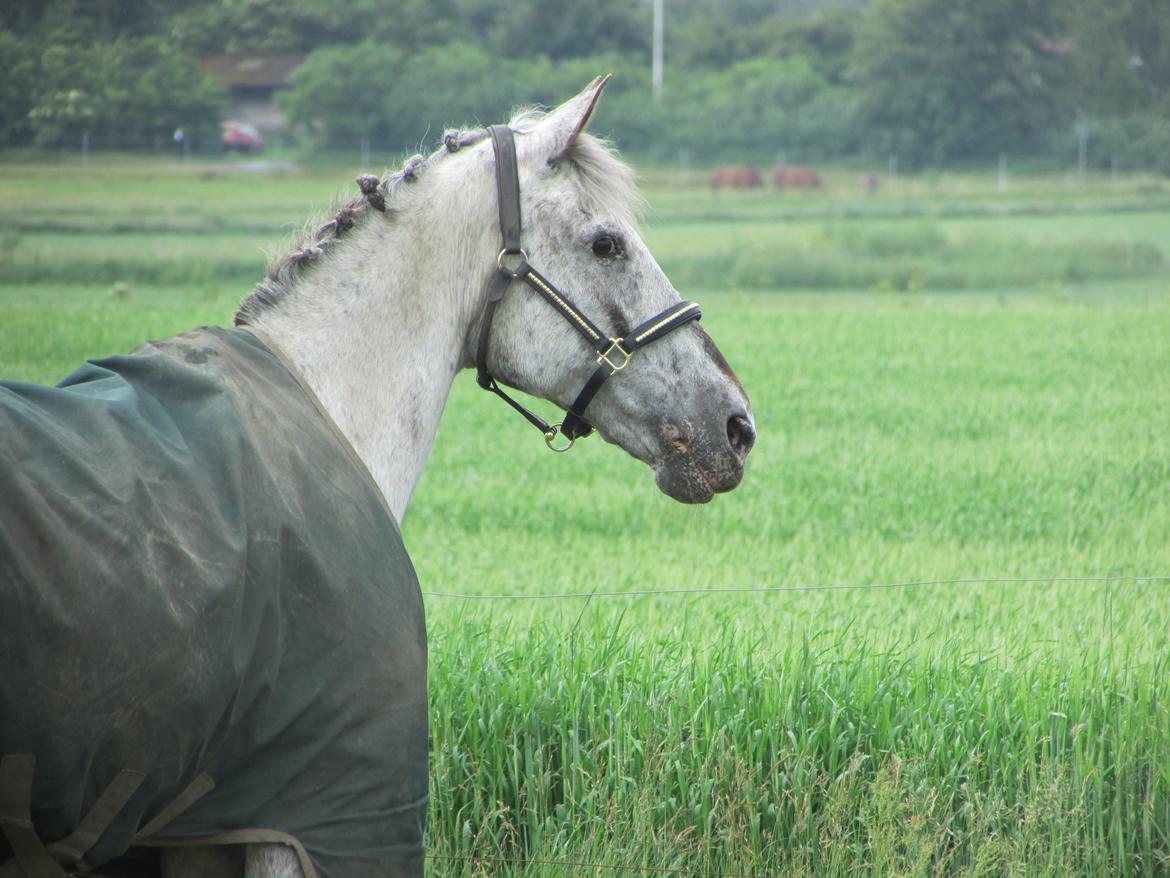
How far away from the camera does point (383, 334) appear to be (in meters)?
2.55

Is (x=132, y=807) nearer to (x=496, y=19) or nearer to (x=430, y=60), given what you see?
(x=430, y=60)

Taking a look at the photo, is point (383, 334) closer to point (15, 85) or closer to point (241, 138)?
point (15, 85)

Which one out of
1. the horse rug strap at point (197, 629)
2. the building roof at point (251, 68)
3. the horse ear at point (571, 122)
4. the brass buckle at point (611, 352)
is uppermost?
the building roof at point (251, 68)

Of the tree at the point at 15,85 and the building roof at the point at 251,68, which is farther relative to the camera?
the building roof at the point at 251,68

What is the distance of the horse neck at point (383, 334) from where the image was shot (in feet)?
8.25

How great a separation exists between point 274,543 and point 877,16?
142 ft

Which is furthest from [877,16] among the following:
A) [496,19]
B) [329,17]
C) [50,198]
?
[50,198]

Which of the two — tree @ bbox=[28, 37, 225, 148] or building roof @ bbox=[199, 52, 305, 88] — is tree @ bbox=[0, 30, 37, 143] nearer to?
tree @ bbox=[28, 37, 225, 148]

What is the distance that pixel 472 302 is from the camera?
262 cm

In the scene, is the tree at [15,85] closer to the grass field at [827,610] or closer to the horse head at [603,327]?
the grass field at [827,610]

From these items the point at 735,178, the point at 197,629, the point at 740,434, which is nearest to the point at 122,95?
the point at 740,434

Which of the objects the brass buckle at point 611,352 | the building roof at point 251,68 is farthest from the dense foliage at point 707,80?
the brass buckle at point 611,352

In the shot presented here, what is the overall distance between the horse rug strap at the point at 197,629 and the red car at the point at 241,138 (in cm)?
2834

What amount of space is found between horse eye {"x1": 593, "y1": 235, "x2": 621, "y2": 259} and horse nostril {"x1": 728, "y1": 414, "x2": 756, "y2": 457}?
44cm
